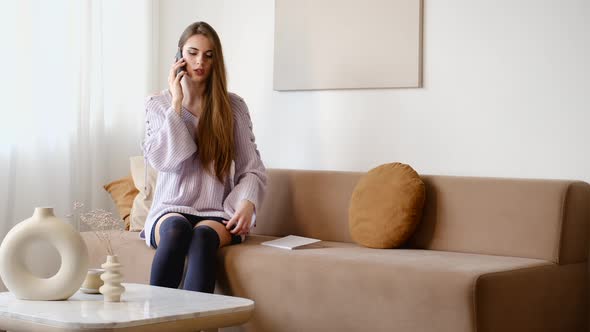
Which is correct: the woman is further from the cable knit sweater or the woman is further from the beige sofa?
the beige sofa

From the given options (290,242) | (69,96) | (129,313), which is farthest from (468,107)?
(69,96)

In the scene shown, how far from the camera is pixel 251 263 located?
10.5 ft

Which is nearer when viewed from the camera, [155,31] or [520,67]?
[520,67]

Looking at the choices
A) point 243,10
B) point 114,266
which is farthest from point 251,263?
point 243,10

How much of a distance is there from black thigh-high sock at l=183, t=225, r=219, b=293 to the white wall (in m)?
0.96

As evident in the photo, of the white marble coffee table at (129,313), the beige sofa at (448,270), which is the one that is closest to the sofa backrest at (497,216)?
the beige sofa at (448,270)

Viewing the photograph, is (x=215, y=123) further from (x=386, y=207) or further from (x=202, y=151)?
(x=386, y=207)

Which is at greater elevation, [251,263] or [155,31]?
[155,31]

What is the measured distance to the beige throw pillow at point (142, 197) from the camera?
391 cm

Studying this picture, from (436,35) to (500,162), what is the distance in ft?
2.00

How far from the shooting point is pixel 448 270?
267 cm

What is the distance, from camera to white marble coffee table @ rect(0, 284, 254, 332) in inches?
87.0

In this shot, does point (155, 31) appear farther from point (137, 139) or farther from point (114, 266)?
A: point (114, 266)

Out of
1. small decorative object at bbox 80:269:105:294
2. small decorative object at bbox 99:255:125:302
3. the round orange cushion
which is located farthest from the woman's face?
small decorative object at bbox 99:255:125:302
